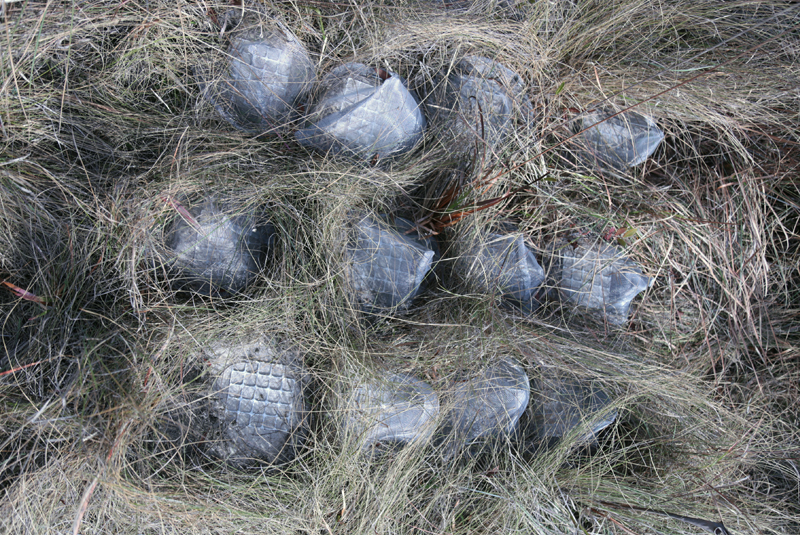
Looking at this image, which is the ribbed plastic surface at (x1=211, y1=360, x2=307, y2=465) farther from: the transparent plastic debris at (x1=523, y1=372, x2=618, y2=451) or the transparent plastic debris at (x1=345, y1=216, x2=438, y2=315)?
the transparent plastic debris at (x1=523, y1=372, x2=618, y2=451)

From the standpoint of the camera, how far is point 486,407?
141 centimetres

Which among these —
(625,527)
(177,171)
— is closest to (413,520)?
(625,527)

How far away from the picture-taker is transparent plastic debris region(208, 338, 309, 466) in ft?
4.44

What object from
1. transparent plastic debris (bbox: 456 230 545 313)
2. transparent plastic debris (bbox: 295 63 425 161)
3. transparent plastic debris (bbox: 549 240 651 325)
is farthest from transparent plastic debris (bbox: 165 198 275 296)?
transparent plastic debris (bbox: 549 240 651 325)

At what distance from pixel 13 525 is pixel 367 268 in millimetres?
1069

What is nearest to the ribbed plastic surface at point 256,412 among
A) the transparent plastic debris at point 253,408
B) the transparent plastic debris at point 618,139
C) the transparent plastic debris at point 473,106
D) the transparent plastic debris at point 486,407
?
the transparent plastic debris at point 253,408

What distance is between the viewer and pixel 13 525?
3.93 ft

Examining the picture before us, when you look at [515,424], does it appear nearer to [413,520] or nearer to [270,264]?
[413,520]

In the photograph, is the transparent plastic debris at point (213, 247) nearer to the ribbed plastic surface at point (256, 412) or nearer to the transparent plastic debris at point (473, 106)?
the ribbed plastic surface at point (256, 412)

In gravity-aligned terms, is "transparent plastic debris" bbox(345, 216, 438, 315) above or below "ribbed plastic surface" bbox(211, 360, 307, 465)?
above

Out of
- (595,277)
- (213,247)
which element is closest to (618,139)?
(595,277)

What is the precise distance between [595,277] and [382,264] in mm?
670

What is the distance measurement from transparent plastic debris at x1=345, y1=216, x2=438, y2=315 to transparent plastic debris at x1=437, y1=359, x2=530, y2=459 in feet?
1.05

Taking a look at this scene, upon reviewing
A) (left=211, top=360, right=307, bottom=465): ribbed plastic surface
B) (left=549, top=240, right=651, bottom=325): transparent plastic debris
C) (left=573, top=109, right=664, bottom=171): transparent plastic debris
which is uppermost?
(left=573, top=109, right=664, bottom=171): transparent plastic debris
